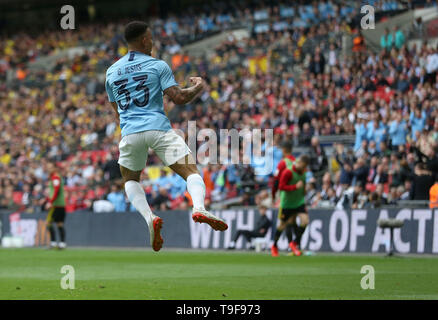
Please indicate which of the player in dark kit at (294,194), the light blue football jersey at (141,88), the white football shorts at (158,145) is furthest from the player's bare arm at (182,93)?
the player in dark kit at (294,194)

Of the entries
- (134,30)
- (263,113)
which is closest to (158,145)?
(134,30)

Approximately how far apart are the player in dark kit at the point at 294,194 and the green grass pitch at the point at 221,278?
1544 millimetres

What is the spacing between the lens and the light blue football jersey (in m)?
9.59

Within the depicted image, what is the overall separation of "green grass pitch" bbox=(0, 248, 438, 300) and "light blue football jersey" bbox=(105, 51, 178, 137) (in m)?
1.91

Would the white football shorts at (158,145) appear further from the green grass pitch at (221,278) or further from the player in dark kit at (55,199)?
the player in dark kit at (55,199)

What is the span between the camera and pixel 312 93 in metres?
26.9

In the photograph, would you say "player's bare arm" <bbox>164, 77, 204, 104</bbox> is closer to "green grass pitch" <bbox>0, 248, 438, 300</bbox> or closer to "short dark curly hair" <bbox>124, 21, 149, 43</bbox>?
"short dark curly hair" <bbox>124, 21, 149, 43</bbox>

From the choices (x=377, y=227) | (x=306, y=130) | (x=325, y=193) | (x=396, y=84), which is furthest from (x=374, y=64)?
(x=377, y=227)

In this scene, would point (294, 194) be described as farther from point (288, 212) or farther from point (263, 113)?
point (263, 113)

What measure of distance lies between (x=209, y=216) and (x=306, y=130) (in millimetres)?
16198

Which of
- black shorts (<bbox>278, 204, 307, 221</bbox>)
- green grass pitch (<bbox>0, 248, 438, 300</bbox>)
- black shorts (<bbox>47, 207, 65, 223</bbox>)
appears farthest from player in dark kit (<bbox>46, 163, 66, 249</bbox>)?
black shorts (<bbox>278, 204, 307, 221</bbox>)

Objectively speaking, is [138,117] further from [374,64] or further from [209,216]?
[374,64]

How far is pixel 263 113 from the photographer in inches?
1083

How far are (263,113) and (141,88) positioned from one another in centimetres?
1801
